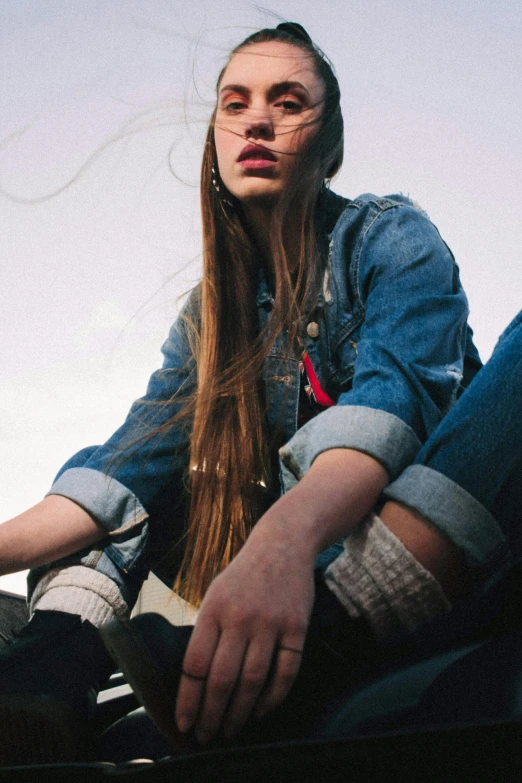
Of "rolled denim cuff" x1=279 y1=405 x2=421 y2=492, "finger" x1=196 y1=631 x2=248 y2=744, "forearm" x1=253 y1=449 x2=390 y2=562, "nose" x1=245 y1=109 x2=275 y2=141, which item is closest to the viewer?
"finger" x1=196 y1=631 x2=248 y2=744

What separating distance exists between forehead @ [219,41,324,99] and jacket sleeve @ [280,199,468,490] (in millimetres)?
361

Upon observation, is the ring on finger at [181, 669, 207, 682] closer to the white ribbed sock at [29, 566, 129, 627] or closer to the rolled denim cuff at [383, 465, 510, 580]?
the rolled denim cuff at [383, 465, 510, 580]

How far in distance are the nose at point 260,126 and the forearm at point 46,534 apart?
33.5 inches

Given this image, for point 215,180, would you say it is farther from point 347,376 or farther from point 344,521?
point 344,521

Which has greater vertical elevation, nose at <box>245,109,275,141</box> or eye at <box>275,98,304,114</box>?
eye at <box>275,98,304,114</box>

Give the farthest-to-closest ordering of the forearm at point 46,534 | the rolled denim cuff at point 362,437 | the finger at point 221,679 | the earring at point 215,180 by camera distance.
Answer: the earring at point 215,180 < the forearm at point 46,534 < the rolled denim cuff at point 362,437 < the finger at point 221,679

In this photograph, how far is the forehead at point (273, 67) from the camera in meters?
1.38

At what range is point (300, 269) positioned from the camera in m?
1.39

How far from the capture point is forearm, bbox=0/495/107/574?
4.01ft

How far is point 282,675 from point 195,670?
9cm

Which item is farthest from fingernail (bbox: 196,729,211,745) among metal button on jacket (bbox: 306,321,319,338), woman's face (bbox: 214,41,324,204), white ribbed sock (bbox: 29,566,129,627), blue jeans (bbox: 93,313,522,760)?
woman's face (bbox: 214,41,324,204)

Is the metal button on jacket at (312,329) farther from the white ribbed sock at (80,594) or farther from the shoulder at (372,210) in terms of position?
the white ribbed sock at (80,594)

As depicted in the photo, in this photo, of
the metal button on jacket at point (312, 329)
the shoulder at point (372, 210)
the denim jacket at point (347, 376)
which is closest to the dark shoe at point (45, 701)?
the denim jacket at point (347, 376)

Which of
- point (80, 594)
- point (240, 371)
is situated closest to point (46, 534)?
point (80, 594)
